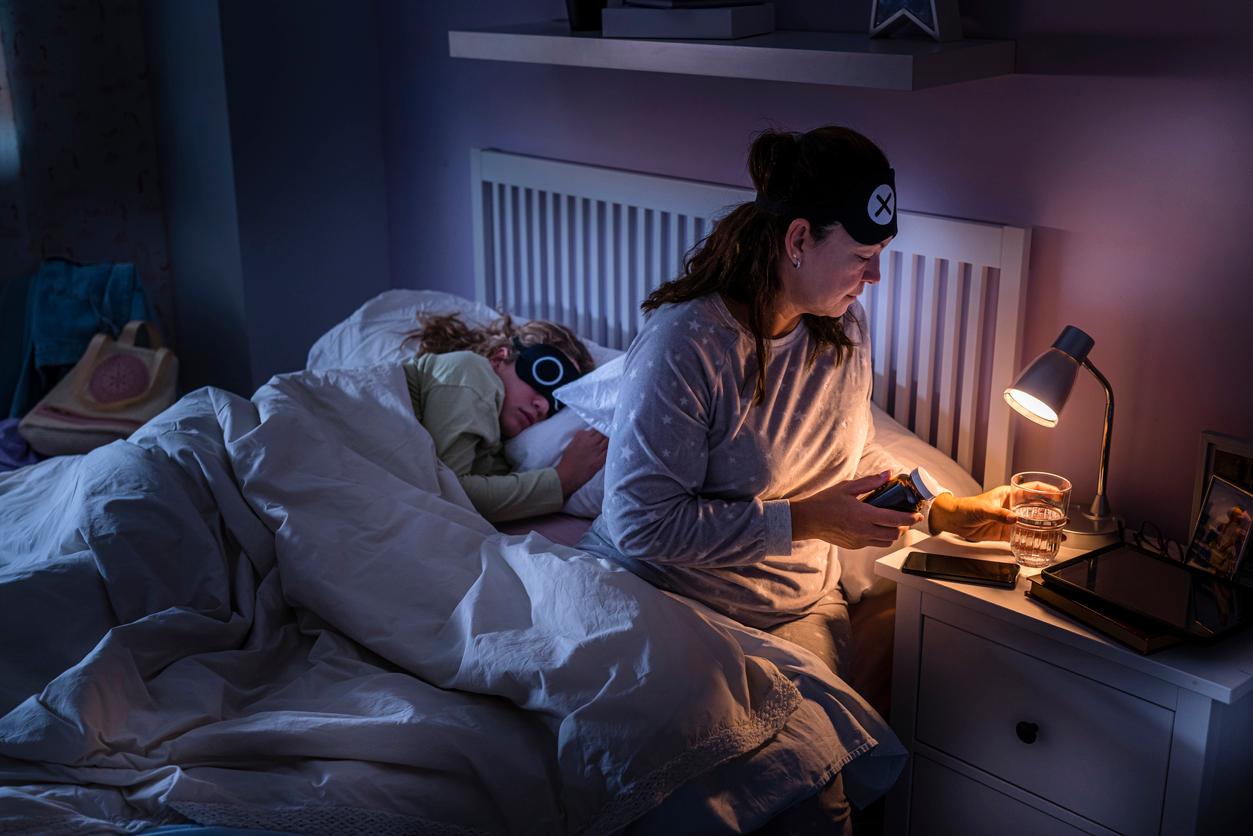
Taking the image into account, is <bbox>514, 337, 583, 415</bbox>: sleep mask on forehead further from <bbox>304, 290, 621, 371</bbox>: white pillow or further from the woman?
the woman

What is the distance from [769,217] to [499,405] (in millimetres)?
757

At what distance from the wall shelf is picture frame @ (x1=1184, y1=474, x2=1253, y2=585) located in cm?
66

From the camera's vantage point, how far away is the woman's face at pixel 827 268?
159cm

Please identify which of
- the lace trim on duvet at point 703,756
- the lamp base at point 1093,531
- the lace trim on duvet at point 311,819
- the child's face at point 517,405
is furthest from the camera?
the child's face at point 517,405

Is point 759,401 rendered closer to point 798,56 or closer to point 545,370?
point 798,56

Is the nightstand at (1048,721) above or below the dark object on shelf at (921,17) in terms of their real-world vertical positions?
below

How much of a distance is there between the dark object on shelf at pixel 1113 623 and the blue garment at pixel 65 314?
7.00 feet

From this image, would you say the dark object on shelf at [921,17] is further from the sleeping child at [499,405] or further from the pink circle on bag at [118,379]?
the pink circle on bag at [118,379]

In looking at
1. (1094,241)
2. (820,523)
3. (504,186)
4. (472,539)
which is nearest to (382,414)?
(472,539)

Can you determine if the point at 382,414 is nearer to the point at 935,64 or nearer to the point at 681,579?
the point at 681,579

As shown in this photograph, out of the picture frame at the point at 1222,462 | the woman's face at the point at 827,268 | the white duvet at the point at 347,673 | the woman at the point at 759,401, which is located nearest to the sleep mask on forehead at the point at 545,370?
the white duvet at the point at 347,673

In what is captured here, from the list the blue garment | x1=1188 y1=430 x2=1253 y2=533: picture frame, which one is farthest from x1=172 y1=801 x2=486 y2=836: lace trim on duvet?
the blue garment

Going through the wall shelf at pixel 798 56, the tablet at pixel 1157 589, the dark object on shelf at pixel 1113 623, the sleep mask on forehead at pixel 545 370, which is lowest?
the dark object on shelf at pixel 1113 623

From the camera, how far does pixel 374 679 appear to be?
4.96 feet
